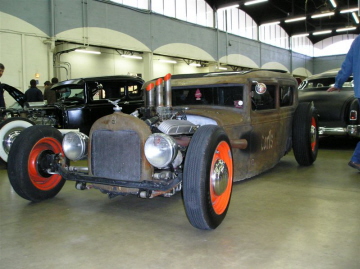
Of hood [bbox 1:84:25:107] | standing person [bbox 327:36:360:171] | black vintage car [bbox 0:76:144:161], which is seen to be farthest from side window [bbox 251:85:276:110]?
hood [bbox 1:84:25:107]

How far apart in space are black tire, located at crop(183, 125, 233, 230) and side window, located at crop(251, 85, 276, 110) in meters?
1.32

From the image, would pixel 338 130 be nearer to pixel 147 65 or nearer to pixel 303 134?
pixel 303 134

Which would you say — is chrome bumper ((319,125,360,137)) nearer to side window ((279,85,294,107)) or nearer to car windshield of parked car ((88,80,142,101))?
side window ((279,85,294,107))

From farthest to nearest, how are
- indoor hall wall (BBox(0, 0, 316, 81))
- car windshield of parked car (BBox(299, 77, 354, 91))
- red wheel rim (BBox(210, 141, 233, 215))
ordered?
indoor hall wall (BBox(0, 0, 316, 81)) → car windshield of parked car (BBox(299, 77, 354, 91)) → red wheel rim (BBox(210, 141, 233, 215))

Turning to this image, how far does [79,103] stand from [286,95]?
428 cm

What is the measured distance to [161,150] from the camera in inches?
103

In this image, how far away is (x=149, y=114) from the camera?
338cm

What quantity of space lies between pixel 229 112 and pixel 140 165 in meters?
1.39

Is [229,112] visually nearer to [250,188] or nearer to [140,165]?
[250,188]

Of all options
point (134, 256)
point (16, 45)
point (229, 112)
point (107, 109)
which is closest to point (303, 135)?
point (229, 112)

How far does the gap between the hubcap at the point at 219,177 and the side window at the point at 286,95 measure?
2074 mm

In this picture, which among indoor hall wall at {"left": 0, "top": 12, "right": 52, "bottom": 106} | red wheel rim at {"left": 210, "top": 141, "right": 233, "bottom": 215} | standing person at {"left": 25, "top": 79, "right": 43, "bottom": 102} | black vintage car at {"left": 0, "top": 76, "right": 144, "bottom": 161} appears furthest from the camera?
indoor hall wall at {"left": 0, "top": 12, "right": 52, "bottom": 106}

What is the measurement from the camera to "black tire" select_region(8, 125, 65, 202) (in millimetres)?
3240

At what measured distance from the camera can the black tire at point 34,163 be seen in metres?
3.24
